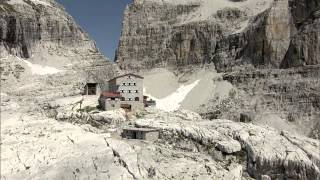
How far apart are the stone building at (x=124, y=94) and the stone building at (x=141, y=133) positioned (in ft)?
37.4

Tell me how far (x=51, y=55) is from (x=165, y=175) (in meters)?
48.0

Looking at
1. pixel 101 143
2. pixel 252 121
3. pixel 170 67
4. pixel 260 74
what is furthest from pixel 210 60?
pixel 101 143

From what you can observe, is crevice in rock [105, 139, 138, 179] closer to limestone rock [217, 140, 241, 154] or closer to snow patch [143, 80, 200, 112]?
limestone rock [217, 140, 241, 154]

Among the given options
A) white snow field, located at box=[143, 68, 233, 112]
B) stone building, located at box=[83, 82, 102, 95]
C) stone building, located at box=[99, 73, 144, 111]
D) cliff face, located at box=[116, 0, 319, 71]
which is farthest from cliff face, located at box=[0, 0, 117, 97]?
cliff face, located at box=[116, 0, 319, 71]

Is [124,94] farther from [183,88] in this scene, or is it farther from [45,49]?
[183,88]

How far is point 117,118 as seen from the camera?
80.4m

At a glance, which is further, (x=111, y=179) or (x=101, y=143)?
(x=101, y=143)

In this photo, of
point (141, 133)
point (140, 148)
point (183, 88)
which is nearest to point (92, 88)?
point (141, 133)

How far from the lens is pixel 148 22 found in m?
130

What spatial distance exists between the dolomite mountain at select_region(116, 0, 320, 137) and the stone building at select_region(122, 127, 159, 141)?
24.5 m

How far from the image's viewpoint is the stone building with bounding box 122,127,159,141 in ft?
237

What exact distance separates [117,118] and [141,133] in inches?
346

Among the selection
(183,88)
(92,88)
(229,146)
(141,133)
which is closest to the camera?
(141,133)

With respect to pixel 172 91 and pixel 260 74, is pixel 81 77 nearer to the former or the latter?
pixel 172 91
